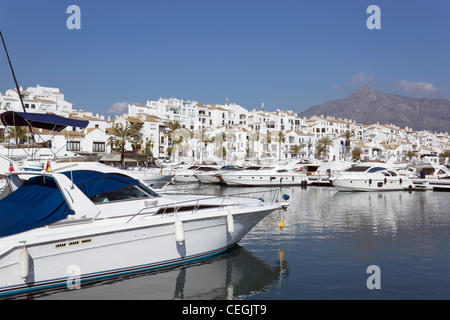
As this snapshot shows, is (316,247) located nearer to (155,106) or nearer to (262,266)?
(262,266)

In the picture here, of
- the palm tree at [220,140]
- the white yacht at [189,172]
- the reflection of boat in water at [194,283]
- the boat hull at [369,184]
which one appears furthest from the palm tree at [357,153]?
the reflection of boat in water at [194,283]

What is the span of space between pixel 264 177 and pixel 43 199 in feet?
116

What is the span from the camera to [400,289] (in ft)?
32.4

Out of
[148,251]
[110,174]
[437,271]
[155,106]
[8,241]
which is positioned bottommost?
[437,271]

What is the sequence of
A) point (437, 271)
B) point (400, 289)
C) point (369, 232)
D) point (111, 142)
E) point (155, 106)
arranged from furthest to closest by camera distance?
point (155, 106), point (111, 142), point (369, 232), point (437, 271), point (400, 289)

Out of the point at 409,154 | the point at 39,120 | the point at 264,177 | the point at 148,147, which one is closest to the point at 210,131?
the point at 148,147

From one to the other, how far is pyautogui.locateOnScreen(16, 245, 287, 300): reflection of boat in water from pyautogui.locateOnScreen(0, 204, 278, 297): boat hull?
23 cm

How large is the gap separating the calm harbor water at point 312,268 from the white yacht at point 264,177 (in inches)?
942

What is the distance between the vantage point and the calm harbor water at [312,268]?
9.51 metres

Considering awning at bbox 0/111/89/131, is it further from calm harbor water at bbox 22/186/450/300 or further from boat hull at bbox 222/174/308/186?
boat hull at bbox 222/174/308/186
